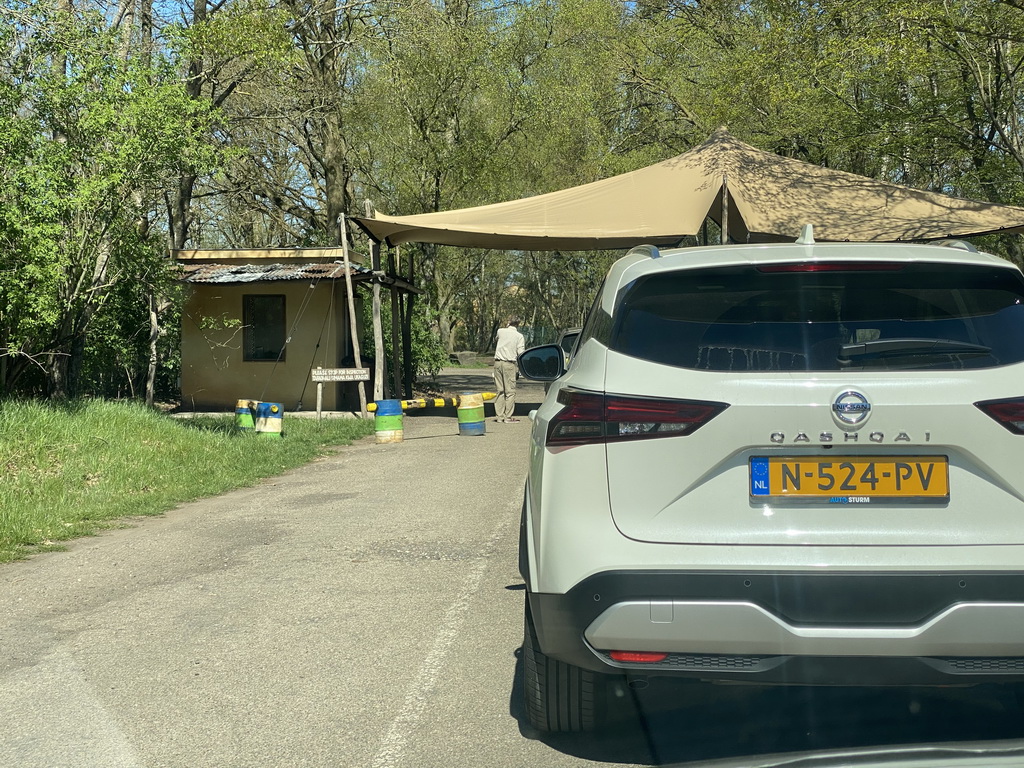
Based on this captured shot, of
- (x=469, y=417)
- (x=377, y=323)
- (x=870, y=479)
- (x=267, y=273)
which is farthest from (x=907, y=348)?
(x=267, y=273)

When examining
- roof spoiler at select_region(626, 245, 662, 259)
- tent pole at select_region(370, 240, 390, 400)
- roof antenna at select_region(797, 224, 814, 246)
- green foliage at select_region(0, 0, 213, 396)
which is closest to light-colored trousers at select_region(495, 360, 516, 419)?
tent pole at select_region(370, 240, 390, 400)

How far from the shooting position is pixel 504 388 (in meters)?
18.7

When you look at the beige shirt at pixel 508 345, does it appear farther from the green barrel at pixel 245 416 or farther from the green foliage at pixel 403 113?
the green foliage at pixel 403 113

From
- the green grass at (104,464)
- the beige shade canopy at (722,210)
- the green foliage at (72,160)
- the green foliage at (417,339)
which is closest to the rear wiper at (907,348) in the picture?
the green grass at (104,464)

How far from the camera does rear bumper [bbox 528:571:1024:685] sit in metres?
2.99

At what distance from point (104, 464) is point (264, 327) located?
402 inches

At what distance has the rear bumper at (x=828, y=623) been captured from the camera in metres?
2.99

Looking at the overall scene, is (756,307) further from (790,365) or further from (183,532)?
(183,532)

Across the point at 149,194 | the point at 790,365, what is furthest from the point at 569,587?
the point at 149,194

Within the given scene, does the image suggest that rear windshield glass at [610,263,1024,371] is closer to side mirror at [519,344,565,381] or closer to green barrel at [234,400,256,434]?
side mirror at [519,344,565,381]

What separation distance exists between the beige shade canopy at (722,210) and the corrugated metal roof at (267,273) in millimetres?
1542

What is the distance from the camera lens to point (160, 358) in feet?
67.7

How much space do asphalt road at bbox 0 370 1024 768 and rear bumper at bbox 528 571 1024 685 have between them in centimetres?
35

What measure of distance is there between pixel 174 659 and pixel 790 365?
323cm
